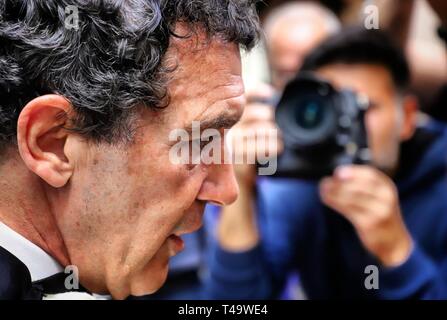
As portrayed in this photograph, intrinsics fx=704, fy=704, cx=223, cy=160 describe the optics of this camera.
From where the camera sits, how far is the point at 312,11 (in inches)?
86.7

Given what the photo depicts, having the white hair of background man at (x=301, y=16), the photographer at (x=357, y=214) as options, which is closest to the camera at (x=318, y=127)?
the photographer at (x=357, y=214)

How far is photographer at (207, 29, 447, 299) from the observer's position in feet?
5.02

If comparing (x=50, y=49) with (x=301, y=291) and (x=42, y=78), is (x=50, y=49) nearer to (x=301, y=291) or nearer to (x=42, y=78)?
(x=42, y=78)

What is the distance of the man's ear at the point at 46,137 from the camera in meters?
0.81

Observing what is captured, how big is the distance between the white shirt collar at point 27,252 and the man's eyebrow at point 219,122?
0.78 feet

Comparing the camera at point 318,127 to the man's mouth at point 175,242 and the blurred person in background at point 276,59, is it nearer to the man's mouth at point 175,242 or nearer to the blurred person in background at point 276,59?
the blurred person in background at point 276,59

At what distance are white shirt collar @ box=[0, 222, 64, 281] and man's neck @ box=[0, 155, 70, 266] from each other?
1 cm

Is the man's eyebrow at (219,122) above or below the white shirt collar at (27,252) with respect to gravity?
above

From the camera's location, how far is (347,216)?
62.6 inches

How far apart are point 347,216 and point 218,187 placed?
0.71 metres

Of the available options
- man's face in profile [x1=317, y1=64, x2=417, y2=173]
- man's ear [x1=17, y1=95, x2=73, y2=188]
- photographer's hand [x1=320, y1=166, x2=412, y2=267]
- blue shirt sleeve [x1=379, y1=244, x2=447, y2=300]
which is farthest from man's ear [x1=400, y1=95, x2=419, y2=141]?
man's ear [x1=17, y1=95, x2=73, y2=188]

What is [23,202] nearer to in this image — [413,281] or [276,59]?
[413,281]

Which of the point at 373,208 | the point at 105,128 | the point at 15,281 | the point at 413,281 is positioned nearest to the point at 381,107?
the point at 373,208
